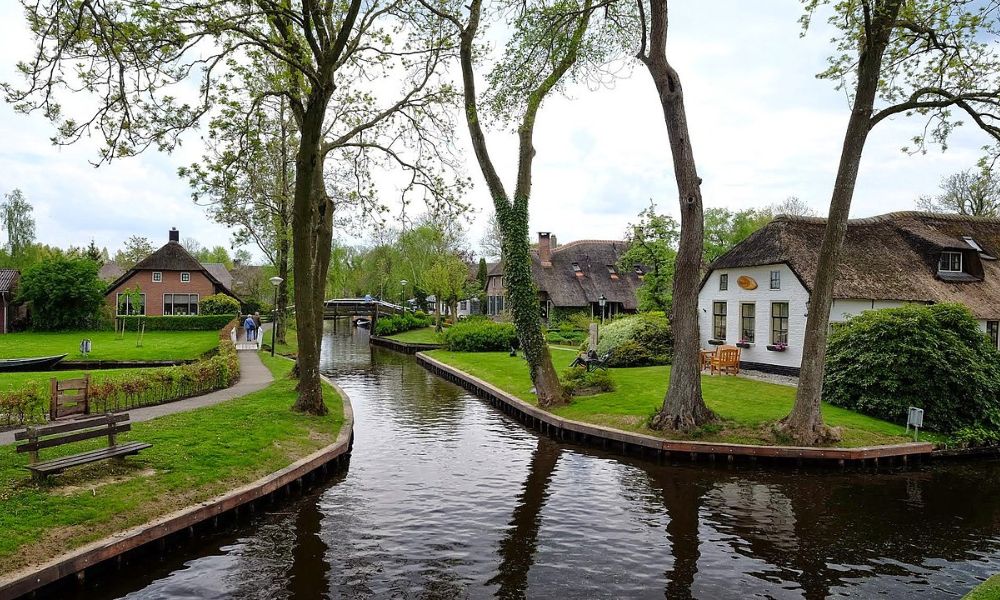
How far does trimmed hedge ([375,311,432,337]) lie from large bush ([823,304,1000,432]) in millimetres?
34723

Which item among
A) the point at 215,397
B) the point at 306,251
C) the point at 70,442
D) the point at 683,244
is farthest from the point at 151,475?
the point at 683,244

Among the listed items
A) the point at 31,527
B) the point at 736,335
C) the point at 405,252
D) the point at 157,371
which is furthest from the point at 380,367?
the point at 405,252

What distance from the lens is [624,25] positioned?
628 inches

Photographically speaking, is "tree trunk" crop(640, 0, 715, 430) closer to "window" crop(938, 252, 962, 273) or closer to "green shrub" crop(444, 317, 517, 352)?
"window" crop(938, 252, 962, 273)

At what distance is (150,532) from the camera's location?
7.77 meters

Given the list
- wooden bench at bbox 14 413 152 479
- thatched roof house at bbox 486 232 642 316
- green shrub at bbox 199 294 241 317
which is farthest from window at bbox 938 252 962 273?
green shrub at bbox 199 294 241 317

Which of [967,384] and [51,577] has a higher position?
[967,384]

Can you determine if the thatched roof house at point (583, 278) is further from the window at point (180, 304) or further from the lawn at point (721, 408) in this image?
the window at point (180, 304)

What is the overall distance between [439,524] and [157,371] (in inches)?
432

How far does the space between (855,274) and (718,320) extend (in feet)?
18.9

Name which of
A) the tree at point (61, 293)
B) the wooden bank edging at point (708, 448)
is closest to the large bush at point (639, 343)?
the wooden bank edging at point (708, 448)

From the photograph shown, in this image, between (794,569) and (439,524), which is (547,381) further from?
(794,569)

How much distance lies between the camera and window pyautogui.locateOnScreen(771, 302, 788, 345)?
21641 millimetres

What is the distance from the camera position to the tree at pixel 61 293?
122ft
